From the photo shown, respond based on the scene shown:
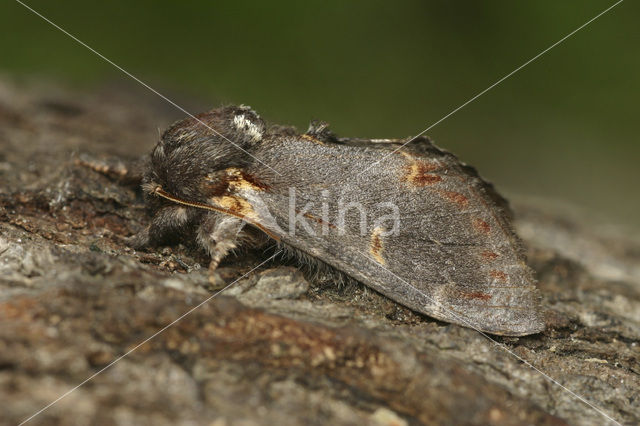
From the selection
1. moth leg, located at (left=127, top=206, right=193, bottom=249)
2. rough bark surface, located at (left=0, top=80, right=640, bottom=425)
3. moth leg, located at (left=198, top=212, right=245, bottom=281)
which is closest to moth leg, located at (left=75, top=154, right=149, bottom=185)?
rough bark surface, located at (left=0, top=80, right=640, bottom=425)

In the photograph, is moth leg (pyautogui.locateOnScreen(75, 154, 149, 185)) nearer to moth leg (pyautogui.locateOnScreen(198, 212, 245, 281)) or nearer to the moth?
the moth

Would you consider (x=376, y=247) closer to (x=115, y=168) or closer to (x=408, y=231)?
(x=408, y=231)

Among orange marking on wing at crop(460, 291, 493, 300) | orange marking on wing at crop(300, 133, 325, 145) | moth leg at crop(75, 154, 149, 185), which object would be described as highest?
orange marking on wing at crop(300, 133, 325, 145)

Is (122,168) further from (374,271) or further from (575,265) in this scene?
(575,265)

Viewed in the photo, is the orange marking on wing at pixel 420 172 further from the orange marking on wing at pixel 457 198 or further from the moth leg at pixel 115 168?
the moth leg at pixel 115 168

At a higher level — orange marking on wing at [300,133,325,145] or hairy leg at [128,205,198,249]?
orange marking on wing at [300,133,325,145]

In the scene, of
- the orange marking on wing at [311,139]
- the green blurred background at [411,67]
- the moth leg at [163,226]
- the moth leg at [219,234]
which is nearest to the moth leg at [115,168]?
the moth leg at [163,226]

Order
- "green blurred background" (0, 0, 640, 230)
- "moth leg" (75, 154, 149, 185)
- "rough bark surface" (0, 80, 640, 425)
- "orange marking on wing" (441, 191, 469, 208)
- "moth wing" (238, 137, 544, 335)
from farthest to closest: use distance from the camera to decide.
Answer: "green blurred background" (0, 0, 640, 230), "moth leg" (75, 154, 149, 185), "orange marking on wing" (441, 191, 469, 208), "moth wing" (238, 137, 544, 335), "rough bark surface" (0, 80, 640, 425)

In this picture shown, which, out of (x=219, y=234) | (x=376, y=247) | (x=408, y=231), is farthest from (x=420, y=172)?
(x=219, y=234)
